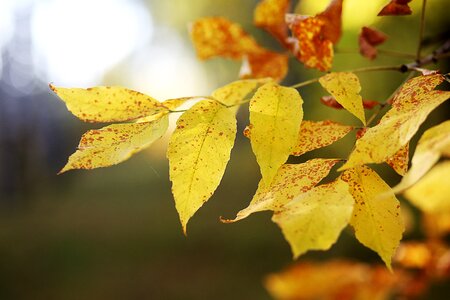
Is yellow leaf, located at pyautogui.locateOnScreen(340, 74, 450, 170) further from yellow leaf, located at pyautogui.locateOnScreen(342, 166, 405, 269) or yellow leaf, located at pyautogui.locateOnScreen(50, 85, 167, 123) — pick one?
yellow leaf, located at pyautogui.locateOnScreen(50, 85, 167, 123)

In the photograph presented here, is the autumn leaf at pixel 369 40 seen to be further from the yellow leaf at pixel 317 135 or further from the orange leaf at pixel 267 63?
the yellow leaf at pixel 317 135

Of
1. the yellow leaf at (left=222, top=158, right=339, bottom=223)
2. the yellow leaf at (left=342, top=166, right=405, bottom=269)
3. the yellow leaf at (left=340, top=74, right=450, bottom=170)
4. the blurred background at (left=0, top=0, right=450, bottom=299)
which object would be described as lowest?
the blurred background at (left=0, top=0, right=450, bottom=299)

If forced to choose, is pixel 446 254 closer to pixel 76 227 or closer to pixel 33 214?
pixel 76 227

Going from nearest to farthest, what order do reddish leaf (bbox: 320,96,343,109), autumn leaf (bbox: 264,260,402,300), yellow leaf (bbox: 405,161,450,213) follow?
reddish leaf (bbox: 320,96,343,109) → yellow leaf (bbox: 405,161,450,213) → autumn leaf (bbox: 264,260,402,300)

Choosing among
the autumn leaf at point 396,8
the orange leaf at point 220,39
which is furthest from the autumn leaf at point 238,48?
the autumn leaf at point 396,8

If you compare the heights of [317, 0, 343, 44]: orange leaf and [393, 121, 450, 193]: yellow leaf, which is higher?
[317, 0, 343, 44]: orange leaf

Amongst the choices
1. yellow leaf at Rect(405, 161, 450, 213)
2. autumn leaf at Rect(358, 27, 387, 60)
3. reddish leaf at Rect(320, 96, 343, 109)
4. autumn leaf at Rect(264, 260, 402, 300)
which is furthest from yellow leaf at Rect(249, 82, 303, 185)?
autumn leaf at Rect(264, 260, 402, 300)
